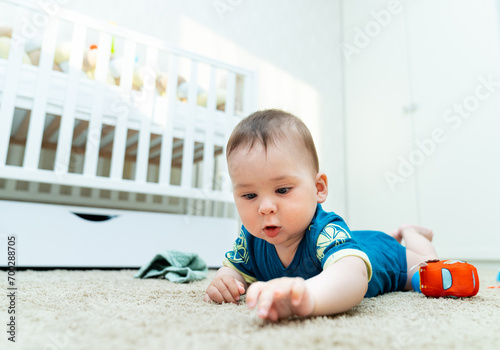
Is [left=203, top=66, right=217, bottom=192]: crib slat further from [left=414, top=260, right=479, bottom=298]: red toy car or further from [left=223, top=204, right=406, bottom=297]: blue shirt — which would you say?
[left=414, top=260, right=479, bottom=298]: red toy car

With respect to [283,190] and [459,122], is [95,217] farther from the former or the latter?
[459,122]

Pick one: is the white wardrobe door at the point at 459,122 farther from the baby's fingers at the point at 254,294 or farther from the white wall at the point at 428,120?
the baby's fingers at the point at 254,294

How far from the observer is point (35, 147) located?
3.91ft

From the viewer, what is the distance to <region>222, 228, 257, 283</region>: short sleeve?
0.71 m

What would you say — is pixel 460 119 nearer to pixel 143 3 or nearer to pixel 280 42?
pixel 280 42

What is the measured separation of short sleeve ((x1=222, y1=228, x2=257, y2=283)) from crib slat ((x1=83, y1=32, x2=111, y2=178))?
77 cm

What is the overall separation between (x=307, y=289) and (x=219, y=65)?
137 cm

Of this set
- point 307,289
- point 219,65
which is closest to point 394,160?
point 219,65

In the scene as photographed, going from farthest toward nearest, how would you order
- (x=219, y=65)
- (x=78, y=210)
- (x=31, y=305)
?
(x=219, y=65)
(x=78, y=210)
(x=31, y=305)

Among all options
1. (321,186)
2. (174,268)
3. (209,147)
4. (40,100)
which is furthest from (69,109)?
(321,186)

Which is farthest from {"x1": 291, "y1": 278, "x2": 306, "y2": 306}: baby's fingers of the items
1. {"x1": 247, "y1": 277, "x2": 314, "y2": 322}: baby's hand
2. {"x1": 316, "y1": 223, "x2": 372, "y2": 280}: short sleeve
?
{"x1": 316, "y1": 223, "x2": 372, "y2": 280}: short sleeve

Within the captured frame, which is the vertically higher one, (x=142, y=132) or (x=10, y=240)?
(x=142, y=132)

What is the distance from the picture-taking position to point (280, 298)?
37 centimetres

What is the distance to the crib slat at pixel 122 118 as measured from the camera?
1312mm
